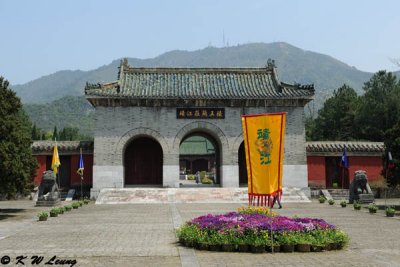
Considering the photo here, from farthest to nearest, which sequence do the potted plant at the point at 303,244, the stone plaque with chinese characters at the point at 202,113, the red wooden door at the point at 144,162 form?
the red wooden door at the point at 144,162, the stone plaque with chinese characters at the point at 202,113, the potted plant at the point at 303,244

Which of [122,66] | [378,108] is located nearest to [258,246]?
[122,66]

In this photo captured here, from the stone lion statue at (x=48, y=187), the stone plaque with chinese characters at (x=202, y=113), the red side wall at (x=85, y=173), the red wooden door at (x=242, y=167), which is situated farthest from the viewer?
the red wooden door at (x=242, y=167)

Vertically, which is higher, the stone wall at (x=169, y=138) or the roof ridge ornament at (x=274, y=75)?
the roof ridge ornament at (x=274, y=75)

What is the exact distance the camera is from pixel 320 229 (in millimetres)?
9898

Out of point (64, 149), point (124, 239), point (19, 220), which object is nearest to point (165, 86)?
point (64, 149)

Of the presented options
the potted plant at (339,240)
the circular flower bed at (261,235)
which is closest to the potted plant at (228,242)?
the circular flower bed at (261,235)

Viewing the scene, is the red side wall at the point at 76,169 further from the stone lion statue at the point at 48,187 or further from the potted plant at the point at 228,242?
the potted plant at the point at 228,242

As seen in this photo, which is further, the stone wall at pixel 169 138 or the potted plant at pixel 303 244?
the stone wall at pixel 169 138

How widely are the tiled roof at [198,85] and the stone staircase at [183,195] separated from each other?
5.53 metres

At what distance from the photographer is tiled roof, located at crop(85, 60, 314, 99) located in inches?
1054

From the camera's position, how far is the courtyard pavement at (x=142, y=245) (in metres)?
8.16

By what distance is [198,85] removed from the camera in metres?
28.8

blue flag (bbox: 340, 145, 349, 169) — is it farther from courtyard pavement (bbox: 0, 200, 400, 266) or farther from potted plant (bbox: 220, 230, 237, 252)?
potted plant (bbox: 220, 230, 237, 252)

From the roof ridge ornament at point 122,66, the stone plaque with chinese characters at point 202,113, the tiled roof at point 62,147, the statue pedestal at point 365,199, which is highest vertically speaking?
the roof ridge ornament at point 122,66
